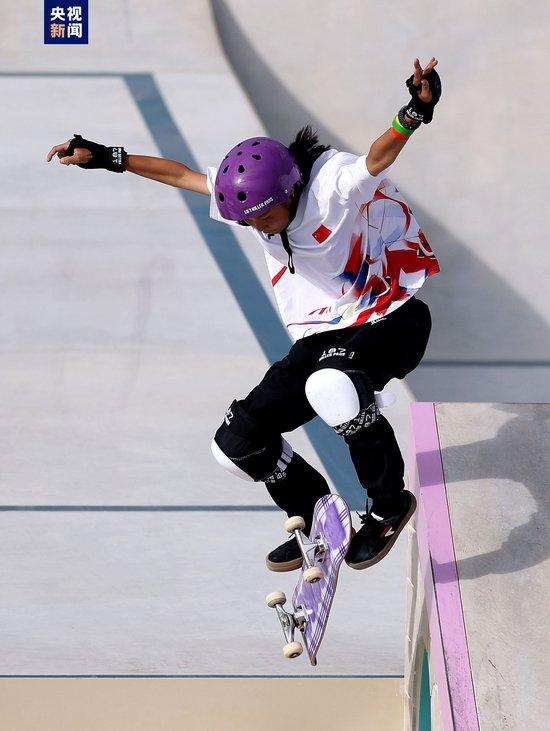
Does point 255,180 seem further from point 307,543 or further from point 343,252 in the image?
point 307,543

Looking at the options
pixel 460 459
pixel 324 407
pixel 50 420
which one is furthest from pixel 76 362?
pixel 324 407

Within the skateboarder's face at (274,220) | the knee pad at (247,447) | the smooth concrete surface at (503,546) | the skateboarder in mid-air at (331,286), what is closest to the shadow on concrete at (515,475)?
the smooth concrete surface at (503,546)

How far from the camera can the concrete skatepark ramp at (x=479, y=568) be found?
4727 millimetres

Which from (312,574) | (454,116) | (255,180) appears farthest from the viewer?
(454,116)

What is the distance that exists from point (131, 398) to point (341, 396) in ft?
14.9

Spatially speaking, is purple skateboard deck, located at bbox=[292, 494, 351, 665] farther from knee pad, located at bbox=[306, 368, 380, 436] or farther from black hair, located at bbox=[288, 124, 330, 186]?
black hair, located at bbox=[288, 124, 330, 186]

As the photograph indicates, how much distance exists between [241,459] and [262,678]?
275 centimetres

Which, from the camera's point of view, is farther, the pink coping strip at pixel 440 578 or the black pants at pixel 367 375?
the black pants at pixel 367 375

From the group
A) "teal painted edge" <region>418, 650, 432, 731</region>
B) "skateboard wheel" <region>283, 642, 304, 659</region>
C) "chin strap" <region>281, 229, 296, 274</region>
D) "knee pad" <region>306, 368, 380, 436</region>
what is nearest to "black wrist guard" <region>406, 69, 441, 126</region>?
"chin strap" <region>281, 229, 296, 274</region>

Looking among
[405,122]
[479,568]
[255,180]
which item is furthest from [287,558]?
[405,122]

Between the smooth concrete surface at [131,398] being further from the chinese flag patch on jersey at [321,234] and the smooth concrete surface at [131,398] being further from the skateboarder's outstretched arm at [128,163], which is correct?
the chinese flag patch on jersey at [321,234]

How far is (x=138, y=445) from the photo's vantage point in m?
8.77

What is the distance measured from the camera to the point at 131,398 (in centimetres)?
905

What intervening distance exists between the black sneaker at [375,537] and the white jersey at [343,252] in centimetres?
90
